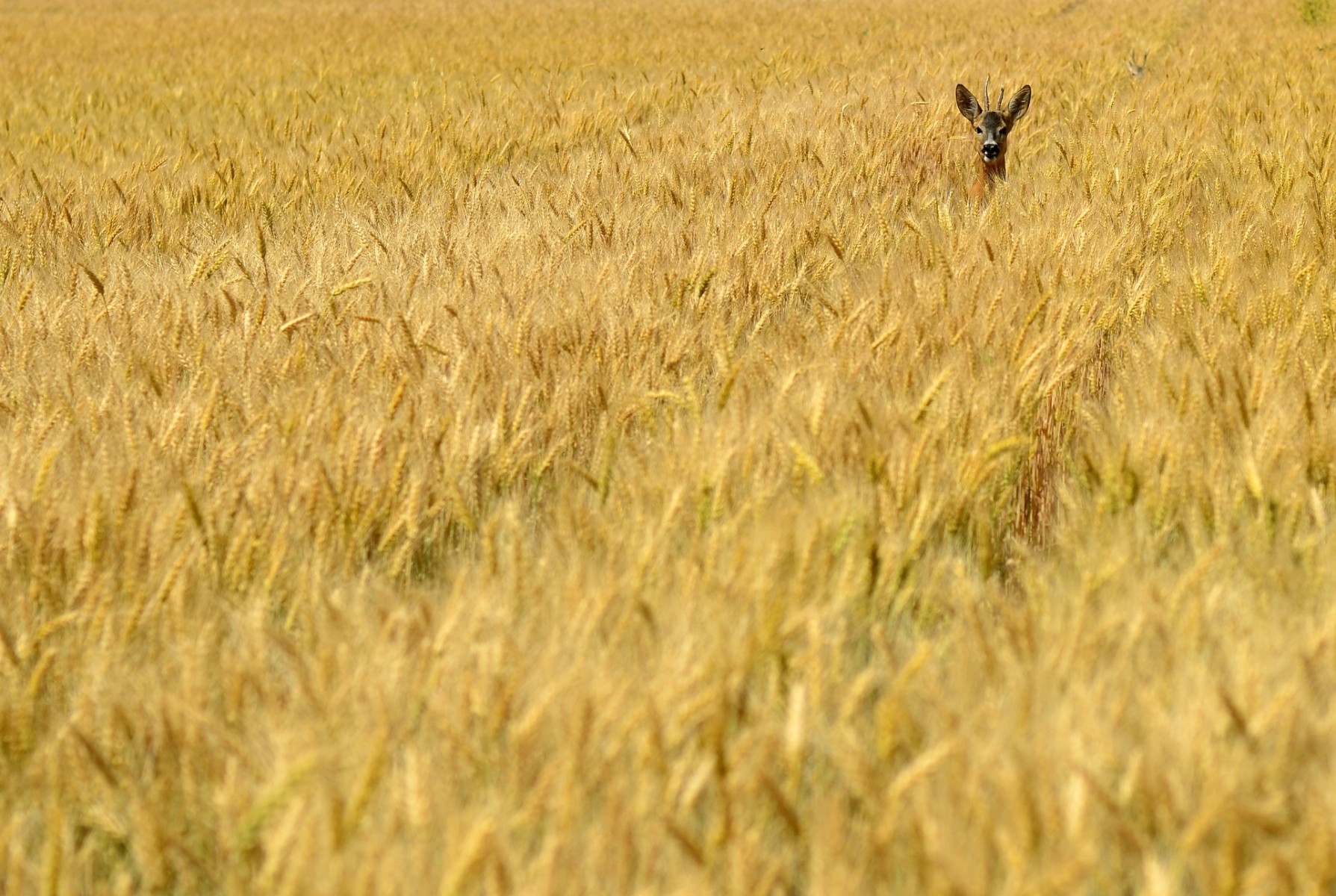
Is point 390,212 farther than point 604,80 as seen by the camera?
No

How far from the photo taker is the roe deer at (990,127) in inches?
164

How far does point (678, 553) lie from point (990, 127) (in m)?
3.27

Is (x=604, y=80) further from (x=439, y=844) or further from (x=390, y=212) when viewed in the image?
(x=439, y=844)

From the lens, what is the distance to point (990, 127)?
4.23 meters

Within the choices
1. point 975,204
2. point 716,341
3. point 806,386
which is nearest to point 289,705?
point 806,386

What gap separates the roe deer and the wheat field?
51 cm

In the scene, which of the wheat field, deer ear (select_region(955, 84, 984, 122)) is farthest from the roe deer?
the wheat field

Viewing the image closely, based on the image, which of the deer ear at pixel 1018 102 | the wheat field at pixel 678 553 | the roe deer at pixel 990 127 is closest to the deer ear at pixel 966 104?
the roe deer at pixel 990 127

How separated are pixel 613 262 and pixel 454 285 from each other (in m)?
0.42

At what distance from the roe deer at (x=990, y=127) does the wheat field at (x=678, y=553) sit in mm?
512

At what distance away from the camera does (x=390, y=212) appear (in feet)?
13.9

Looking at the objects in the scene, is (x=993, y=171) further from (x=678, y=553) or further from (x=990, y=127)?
(x=678, y=553)

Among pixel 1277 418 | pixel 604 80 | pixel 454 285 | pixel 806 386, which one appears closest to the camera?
pixel 1277 418

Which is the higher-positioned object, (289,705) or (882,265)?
(882,265)
